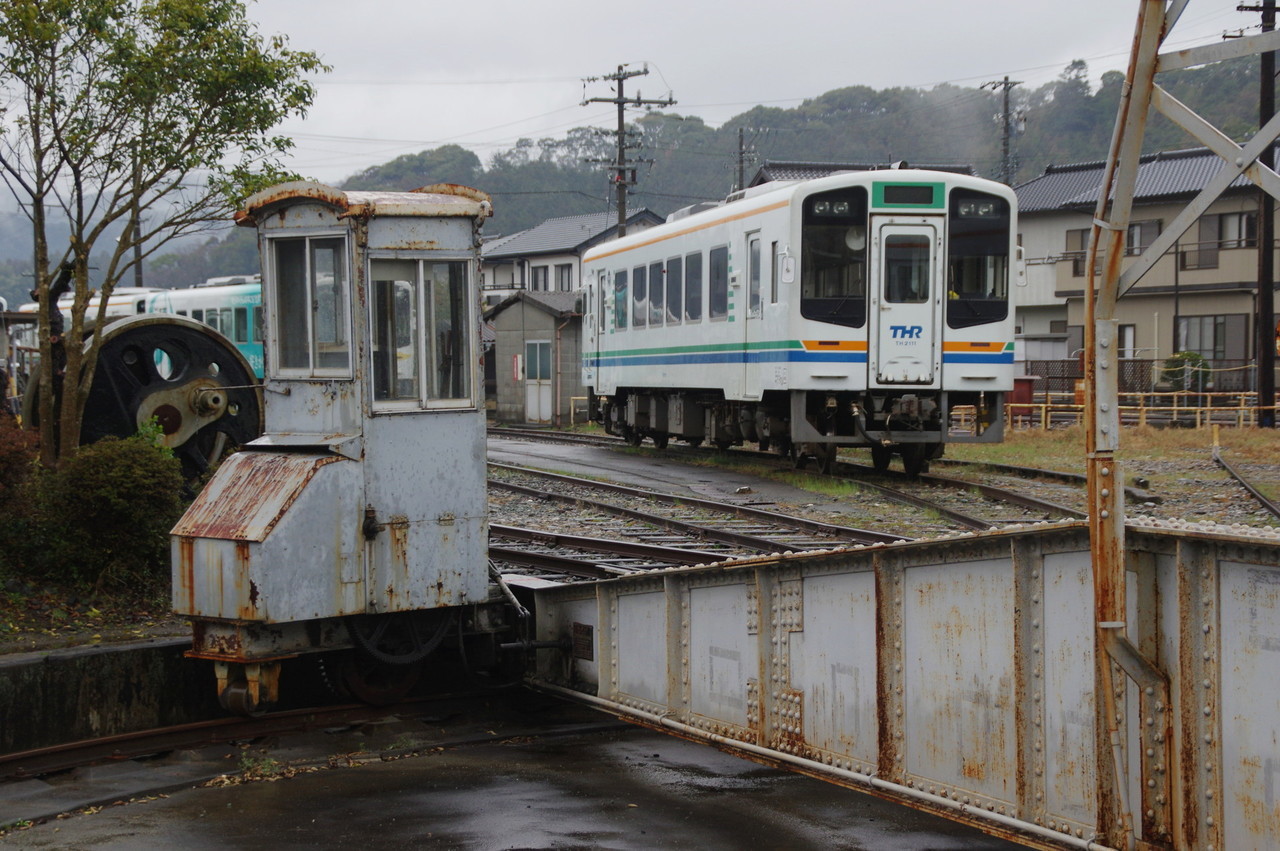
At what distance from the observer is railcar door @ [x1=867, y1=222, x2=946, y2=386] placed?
14.9 meters

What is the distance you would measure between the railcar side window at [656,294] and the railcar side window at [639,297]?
7.8 inches

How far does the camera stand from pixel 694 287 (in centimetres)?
1827

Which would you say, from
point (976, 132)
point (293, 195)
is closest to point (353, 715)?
point (293, 195)

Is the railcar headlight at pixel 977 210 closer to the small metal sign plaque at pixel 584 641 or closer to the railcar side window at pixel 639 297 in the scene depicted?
the railcar side window at pixel 639 297

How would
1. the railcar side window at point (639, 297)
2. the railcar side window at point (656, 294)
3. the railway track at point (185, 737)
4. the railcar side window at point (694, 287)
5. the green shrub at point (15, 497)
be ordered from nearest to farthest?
the railway track at point (185, 737), the green shrub at point (15, 497), the railcar side window at point (694, 287), the railcar side window at point (656, 294), the railcar side window at point (639, 297)

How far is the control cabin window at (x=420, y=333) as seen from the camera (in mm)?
7410

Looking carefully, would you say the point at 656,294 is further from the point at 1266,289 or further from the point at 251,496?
the point at 251,496

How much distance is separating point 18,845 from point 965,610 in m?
4.00

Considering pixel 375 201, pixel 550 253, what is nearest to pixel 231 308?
pixel 550 253

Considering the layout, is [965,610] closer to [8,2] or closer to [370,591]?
[370,591]

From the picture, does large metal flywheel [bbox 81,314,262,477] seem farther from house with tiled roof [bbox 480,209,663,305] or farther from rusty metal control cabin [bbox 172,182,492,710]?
house with tiled roof [bbox 480,209,663,305]

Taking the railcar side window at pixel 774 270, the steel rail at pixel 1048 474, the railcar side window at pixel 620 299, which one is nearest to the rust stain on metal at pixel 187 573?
the steel rail at pixel 1048 474

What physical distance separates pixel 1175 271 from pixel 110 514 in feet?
111

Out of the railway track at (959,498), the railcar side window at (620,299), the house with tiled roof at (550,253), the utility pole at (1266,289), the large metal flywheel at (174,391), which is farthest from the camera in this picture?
the house with tiled roof at (550,253)
